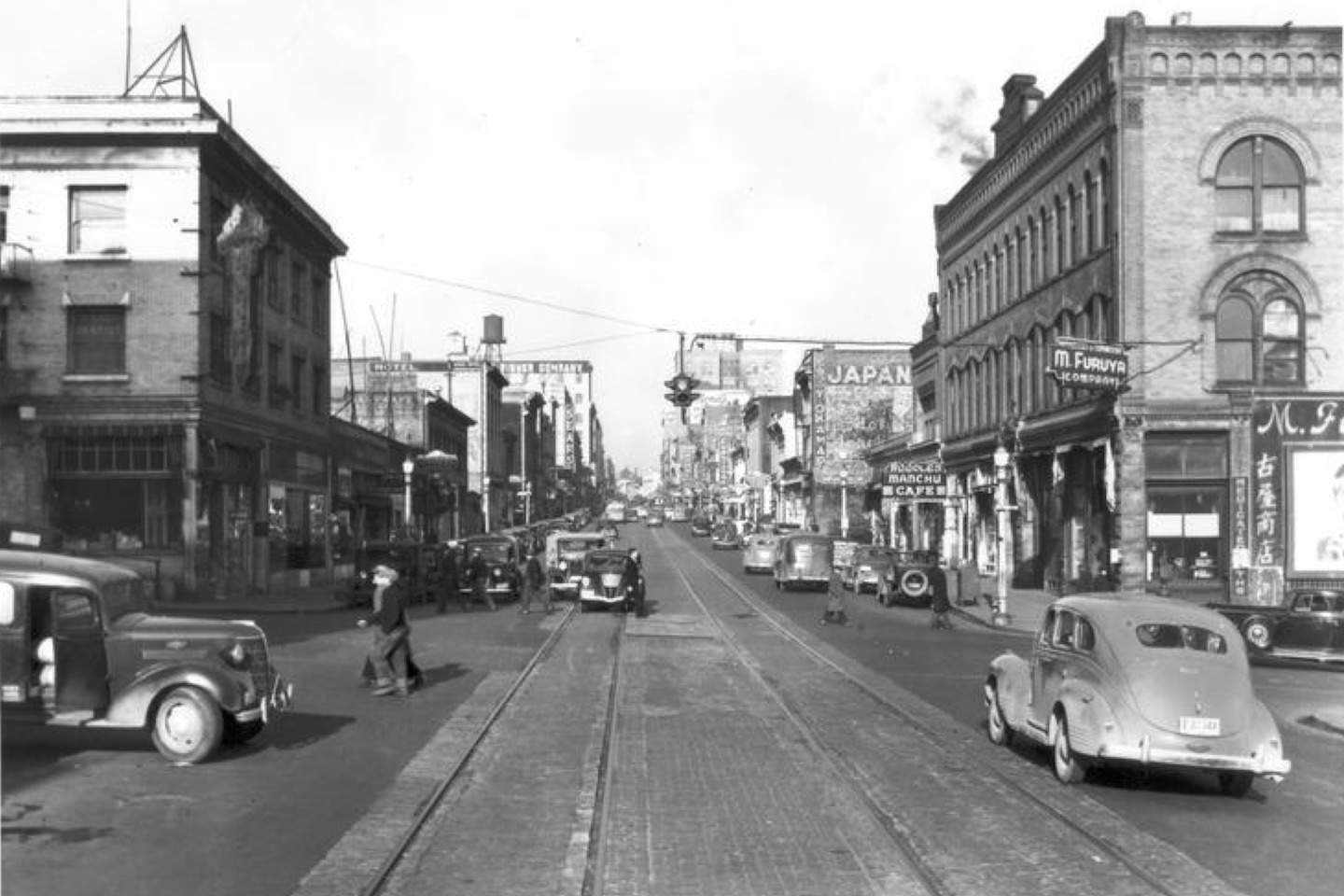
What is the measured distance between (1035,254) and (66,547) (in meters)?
29.5

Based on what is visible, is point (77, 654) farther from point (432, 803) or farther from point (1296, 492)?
point (1296, 492)

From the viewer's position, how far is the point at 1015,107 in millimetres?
43219

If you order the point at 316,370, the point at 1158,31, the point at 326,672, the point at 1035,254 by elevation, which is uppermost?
the point at 1158,31

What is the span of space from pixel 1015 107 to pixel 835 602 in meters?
21.8

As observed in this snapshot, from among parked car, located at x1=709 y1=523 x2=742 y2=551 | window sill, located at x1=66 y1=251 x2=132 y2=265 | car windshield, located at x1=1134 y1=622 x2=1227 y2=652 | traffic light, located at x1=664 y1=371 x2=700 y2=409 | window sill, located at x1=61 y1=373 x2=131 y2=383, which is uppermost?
window sill, located at x1=66 y1=251 x2=132 y2=265

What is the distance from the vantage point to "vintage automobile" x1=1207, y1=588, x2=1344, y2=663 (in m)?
22.2

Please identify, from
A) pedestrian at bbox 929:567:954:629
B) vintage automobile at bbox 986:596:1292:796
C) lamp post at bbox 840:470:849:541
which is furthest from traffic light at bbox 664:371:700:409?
lamp post at bbox 840:470:849:541

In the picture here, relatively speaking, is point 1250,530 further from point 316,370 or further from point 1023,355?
point 316,370

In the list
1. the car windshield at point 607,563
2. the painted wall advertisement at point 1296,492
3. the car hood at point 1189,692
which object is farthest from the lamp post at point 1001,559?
the car hood at point 1189,692

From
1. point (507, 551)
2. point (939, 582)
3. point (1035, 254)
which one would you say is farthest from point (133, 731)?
point (1035, 254)

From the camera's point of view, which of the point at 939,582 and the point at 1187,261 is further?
the point at 1187,261

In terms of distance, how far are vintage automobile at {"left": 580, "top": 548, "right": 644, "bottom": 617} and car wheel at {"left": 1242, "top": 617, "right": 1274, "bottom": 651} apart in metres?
13.7

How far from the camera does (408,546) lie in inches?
1375

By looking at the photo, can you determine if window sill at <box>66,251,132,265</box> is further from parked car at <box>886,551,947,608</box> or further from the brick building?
parked car at <box>886,551,947,608</box>
